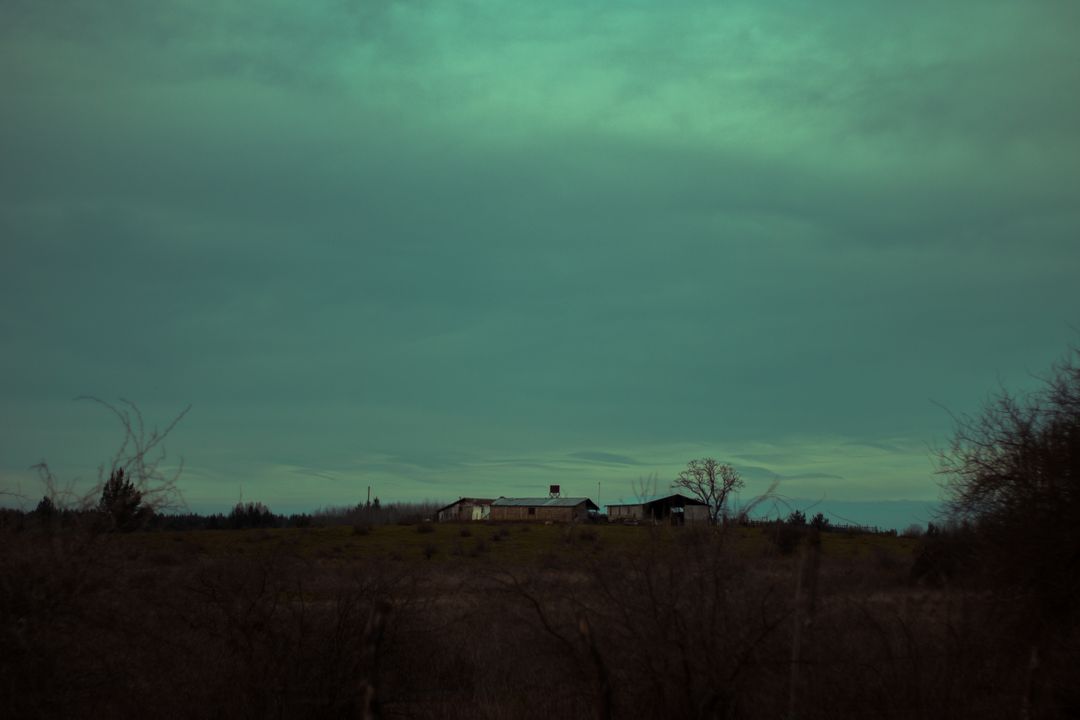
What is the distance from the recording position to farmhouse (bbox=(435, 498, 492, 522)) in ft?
301

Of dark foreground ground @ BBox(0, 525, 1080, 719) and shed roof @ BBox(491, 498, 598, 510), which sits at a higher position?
shed roof @ BBox(491, 498, 598, 510)

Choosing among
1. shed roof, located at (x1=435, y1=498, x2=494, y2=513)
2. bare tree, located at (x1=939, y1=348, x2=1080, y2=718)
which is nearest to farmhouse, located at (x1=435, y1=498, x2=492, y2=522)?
shed roof, located at (x1=435, y1=498, x2=494, y2=513)

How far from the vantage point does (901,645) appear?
1068 centimetres

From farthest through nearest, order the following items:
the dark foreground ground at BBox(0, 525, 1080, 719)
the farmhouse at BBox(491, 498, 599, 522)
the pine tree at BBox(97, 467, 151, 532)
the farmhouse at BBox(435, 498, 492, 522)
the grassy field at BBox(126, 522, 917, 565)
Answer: the farmhouse at BBox(435, 498, 492, 522), the farmhouse at BBox(491, 498, 599, 522), the grassy field at BBox(126, 522, 917, 565), the pine tree at BBox(97, 467, 151, 532), the dark foreground ground at BBox(0, 525, 1080, 719)

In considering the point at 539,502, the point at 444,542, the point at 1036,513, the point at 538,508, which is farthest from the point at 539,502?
the point at 1036,513

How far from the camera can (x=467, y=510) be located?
309ft

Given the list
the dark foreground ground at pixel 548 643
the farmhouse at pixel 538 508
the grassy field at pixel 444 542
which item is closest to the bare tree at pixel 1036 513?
the dark foreground ground at pixel 548 643

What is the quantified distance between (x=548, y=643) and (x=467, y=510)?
284 feet

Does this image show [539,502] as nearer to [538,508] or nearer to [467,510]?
[538,508]

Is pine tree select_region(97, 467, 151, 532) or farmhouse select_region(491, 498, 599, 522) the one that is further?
farmhouse select_region(491, 498, 599, 522)

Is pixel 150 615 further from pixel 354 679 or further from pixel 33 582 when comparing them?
pixel 354 679

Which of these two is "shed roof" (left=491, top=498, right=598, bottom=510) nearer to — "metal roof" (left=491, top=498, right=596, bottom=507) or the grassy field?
"metal roof" (left=491, top=498, right=596, bottom=507)

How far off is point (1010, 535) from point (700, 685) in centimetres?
680

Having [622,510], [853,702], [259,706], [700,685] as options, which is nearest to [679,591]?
[700,685]
